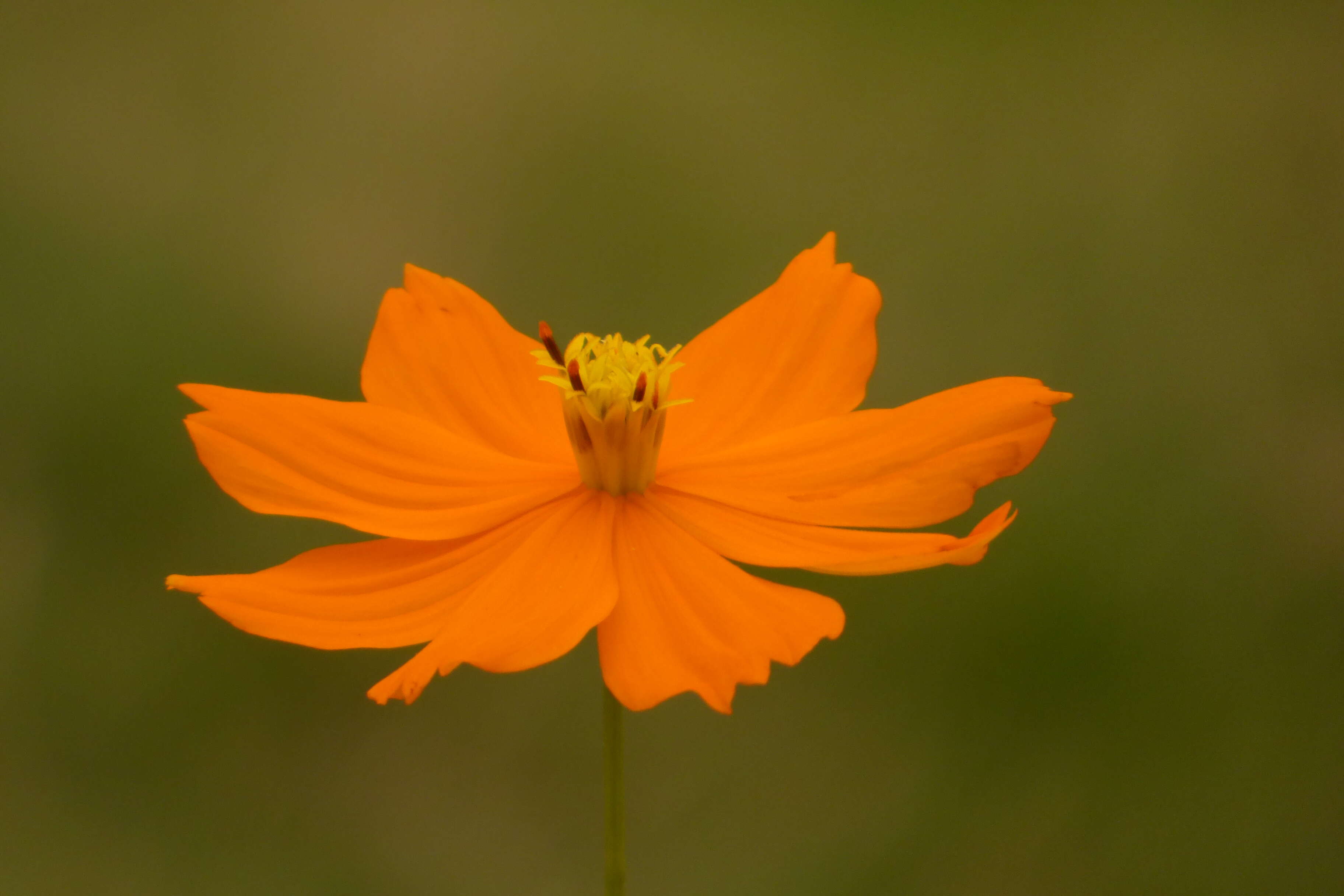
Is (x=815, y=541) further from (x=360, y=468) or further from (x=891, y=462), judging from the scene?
(x=360, y=468)

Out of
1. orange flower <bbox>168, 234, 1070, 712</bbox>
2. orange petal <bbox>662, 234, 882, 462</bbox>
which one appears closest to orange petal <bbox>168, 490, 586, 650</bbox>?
orange flower <bbox>168, 234, 1070, 712</bbox>

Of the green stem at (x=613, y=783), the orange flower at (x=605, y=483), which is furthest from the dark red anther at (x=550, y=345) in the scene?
the green stem at (x=613, y=783)

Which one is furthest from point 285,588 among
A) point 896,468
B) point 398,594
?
point 896,468

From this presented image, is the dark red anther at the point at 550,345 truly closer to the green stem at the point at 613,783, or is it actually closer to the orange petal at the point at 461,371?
the orange petal at the point at 461,371

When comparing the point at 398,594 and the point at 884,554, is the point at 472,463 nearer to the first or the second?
the point at 398,594

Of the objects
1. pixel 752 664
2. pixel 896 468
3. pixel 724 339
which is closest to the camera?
pixel 752 664

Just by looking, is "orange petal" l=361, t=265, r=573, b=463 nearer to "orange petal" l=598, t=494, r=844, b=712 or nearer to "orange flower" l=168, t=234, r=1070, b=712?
"orange flower" l=168, t=234, r=1070, b=712
